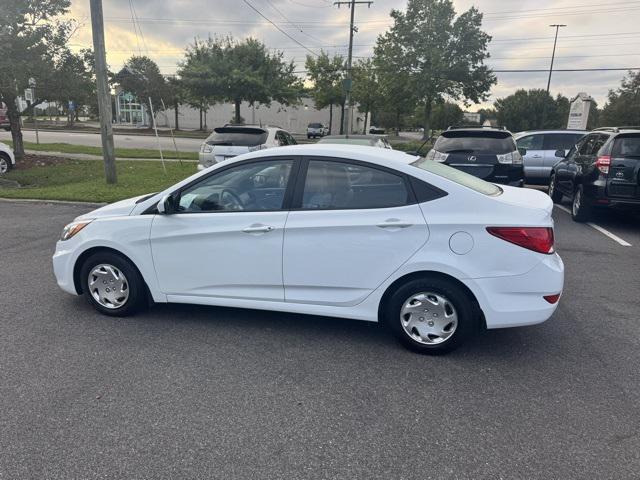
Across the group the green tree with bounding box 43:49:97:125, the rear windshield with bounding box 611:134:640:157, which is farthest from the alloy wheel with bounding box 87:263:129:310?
the green tree with bounding box 43:49:97:125

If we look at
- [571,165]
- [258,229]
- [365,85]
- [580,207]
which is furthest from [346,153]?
[365,85]

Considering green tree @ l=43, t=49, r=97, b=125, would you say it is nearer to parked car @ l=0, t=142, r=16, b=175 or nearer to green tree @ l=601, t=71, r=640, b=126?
parked car @ l=0, t=142, r=16, b=175

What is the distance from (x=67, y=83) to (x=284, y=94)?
60.8 ft

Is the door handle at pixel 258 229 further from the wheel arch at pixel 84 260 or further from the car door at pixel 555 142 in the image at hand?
the car door at pixel 555 142

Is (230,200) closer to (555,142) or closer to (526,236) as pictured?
→ (526,236)

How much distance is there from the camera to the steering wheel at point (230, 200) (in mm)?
4020

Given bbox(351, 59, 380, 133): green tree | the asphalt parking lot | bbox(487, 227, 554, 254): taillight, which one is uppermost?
bbox(351, 59, 380, 133): green tree

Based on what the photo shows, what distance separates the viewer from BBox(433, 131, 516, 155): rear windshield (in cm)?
889

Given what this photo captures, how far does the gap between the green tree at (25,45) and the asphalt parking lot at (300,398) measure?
11854 mm

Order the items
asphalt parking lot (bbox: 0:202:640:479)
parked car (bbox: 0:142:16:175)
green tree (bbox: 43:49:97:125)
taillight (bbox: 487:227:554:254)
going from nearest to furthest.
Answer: asphalt parking lot (bbox: 0:202:640:479) → taillight (bbox: 487:227:554:254) → parked car (bbox: 0:142:16:175) → green tree (bbox: 43:49:97:125)

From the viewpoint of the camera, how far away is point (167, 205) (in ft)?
13.2

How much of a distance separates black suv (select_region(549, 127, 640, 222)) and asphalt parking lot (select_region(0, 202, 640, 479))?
3.84 m

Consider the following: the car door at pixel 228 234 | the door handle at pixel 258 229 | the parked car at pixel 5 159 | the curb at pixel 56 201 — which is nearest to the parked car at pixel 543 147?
the curb at pixel 56 201

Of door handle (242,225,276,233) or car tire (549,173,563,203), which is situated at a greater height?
door handle (242,225,276,233)
